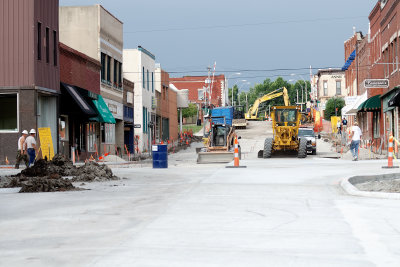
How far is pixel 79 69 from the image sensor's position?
40.7m

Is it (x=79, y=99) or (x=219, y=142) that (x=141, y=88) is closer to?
(x=219, y=142)

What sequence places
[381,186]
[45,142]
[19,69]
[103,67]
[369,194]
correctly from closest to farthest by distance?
[369,194] → [381,186] → [45,142] → [19,69] → [103,67]

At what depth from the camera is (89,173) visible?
21.9 m

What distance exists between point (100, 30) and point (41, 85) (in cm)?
1362

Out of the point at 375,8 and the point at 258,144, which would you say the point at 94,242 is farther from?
the point at 258,144

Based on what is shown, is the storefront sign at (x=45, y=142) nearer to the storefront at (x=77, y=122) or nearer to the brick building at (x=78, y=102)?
the storefront at (x=77, y=122)

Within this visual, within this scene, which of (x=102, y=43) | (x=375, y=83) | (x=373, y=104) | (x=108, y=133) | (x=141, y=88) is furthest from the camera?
(x=141, y=88)

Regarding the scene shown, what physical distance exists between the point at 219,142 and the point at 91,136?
333 inches

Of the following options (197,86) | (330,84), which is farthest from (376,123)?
(197,86)

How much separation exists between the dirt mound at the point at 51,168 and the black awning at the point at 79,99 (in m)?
11.6

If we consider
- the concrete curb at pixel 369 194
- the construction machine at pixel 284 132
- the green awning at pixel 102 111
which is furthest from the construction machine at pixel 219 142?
the concrete curb at pixel 369 194

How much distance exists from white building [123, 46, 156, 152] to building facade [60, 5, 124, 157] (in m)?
8.97

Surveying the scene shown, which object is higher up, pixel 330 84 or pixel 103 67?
pixel 330 84

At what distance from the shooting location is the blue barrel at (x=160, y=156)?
2847cm
